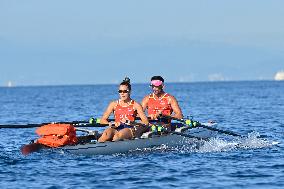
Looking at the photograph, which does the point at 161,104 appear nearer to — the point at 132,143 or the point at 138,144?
the point at 138,144

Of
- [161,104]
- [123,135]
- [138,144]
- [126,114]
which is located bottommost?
[138,144]

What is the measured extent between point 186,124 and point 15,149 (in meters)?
5.78

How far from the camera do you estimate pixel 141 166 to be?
2112 centimetres

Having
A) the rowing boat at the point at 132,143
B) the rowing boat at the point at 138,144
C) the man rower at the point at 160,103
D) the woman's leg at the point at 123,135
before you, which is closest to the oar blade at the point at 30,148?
the rowing boat at the point at 132,143

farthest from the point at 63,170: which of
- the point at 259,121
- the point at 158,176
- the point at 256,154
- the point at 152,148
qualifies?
the point at 259,121

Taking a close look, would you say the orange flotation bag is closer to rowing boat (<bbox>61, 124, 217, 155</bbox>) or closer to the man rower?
rowing boat (<bbox>61, 124, 217, 155</bbox>)

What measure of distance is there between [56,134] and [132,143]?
7.27 ft

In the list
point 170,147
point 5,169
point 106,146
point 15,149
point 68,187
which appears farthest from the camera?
point 15,149

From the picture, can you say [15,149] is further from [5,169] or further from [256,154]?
[256,154]

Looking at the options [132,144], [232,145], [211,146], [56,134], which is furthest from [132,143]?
[232,145]

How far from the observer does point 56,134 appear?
901 inches

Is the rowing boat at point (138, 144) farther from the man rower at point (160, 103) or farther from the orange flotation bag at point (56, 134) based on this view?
the man rower at point (160, 103)

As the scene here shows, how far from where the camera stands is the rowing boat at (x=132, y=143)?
22.7 meters

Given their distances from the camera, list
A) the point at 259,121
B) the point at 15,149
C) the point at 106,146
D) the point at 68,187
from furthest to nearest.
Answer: the point at 259,121
the point at 15,149
the point at 106,146
the point at 68,187
